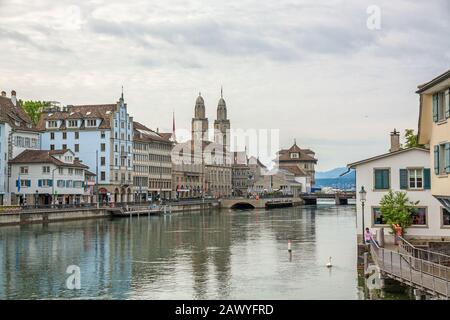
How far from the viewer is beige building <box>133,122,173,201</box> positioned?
5349 inches


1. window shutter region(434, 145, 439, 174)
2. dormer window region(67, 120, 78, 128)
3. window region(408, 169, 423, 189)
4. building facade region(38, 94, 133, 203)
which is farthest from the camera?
dormer window region(67, 120, 78, 128)

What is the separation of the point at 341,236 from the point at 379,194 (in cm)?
2408

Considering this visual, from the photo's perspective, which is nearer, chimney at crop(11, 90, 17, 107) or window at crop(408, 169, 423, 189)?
window at crop(408, 169, 423, 189)

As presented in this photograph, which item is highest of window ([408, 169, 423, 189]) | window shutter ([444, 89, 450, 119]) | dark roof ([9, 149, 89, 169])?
dark roof ([9, 149, 89, 169])

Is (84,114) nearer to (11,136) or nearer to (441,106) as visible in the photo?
(11,136)

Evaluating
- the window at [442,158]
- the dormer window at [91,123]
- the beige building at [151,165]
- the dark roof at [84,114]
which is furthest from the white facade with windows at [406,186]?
the beige building at [151,165]

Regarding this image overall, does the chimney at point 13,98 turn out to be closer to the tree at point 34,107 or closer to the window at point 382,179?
the tree at point 34,107

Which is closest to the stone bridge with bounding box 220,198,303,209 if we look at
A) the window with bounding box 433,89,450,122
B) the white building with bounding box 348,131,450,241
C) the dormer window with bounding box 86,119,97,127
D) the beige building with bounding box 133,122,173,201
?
the beige building with bounding box 133,122,173,201

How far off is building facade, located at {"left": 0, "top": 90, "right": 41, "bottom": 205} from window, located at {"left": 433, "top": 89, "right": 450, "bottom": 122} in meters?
79.1

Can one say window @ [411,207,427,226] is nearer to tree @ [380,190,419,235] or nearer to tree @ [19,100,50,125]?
tree @ [380,190,419,235]

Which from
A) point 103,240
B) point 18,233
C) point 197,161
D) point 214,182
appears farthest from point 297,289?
point 214,182

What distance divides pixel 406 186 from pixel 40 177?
67.1m

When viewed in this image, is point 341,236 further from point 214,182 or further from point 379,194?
point 214,182

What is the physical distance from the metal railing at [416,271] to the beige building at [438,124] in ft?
8.54
